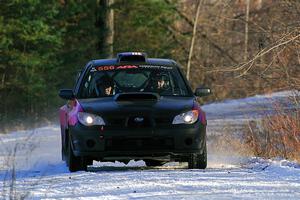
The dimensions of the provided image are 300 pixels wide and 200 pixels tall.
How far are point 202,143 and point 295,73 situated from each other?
917cm

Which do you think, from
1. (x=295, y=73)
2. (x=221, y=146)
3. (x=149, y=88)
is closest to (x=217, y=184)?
(x=149, y=88)

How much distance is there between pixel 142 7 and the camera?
41.6 metres

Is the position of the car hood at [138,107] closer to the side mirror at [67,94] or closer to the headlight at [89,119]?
the headlight at [89,119]

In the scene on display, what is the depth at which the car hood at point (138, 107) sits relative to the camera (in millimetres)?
12523

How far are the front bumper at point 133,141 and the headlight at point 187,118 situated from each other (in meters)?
0.07

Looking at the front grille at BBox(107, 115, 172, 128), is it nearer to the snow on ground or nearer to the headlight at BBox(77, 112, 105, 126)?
the headlight at BBox(77, 112, 105, 126)

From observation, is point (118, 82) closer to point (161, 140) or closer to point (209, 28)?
point (161, 140)

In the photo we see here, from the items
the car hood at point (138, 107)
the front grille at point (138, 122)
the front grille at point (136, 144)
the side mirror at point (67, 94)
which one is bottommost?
the front grille at point (136, 144)

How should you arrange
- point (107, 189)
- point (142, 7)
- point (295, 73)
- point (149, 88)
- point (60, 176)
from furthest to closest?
point (142, 7) → point (295, 73) → point (149, 88) → point (60, 176) → point (107, 189)

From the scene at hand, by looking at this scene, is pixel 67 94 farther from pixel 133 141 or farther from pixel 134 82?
pixel 133 141

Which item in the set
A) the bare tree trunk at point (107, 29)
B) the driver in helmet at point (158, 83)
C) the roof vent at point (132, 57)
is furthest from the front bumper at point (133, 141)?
the bare tree trunk at point (107, 29)

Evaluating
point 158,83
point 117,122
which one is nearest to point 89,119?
point 117,122

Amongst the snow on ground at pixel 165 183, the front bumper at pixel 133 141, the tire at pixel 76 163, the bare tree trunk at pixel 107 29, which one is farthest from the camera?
the bare tree trunk at pixel 107 29

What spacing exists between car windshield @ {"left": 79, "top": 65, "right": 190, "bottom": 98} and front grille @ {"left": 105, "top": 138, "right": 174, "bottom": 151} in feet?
4.29
